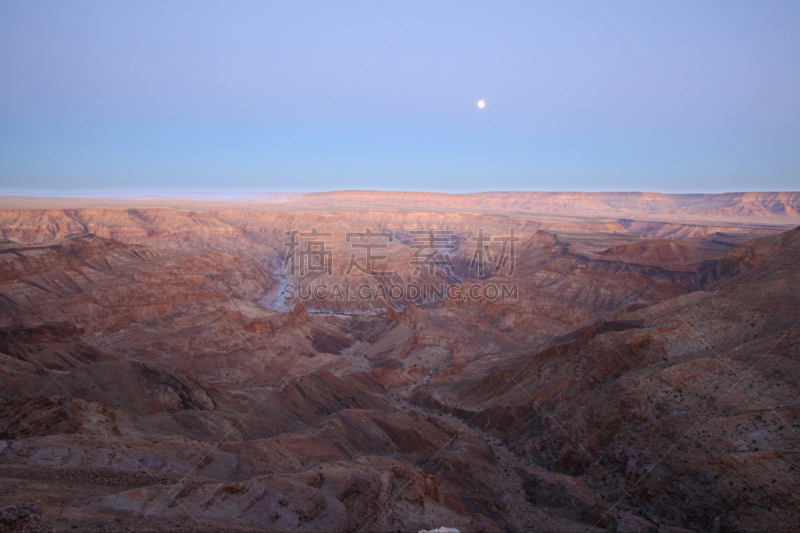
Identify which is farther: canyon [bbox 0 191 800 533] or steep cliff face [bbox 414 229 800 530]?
steep cliff face [bbox 414 229 800 530]

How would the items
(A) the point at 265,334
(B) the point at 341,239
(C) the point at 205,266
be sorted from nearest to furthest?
(A) the point at 265,334 < (C) the point at 205,266 < (B) the point at 341,239

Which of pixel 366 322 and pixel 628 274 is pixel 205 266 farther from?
pixel 628 274

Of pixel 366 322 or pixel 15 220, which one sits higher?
pixel 15 220

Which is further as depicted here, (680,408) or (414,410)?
(414,410)

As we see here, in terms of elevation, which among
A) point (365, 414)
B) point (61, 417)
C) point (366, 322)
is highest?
point (61, 417)

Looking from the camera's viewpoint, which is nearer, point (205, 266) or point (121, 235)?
point (205, 266)

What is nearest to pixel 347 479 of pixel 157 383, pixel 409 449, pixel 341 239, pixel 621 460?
pixel 409 449

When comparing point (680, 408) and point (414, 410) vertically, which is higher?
point (680, 408)

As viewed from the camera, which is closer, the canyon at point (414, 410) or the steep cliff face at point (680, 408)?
the canyon at point (414, 410)
